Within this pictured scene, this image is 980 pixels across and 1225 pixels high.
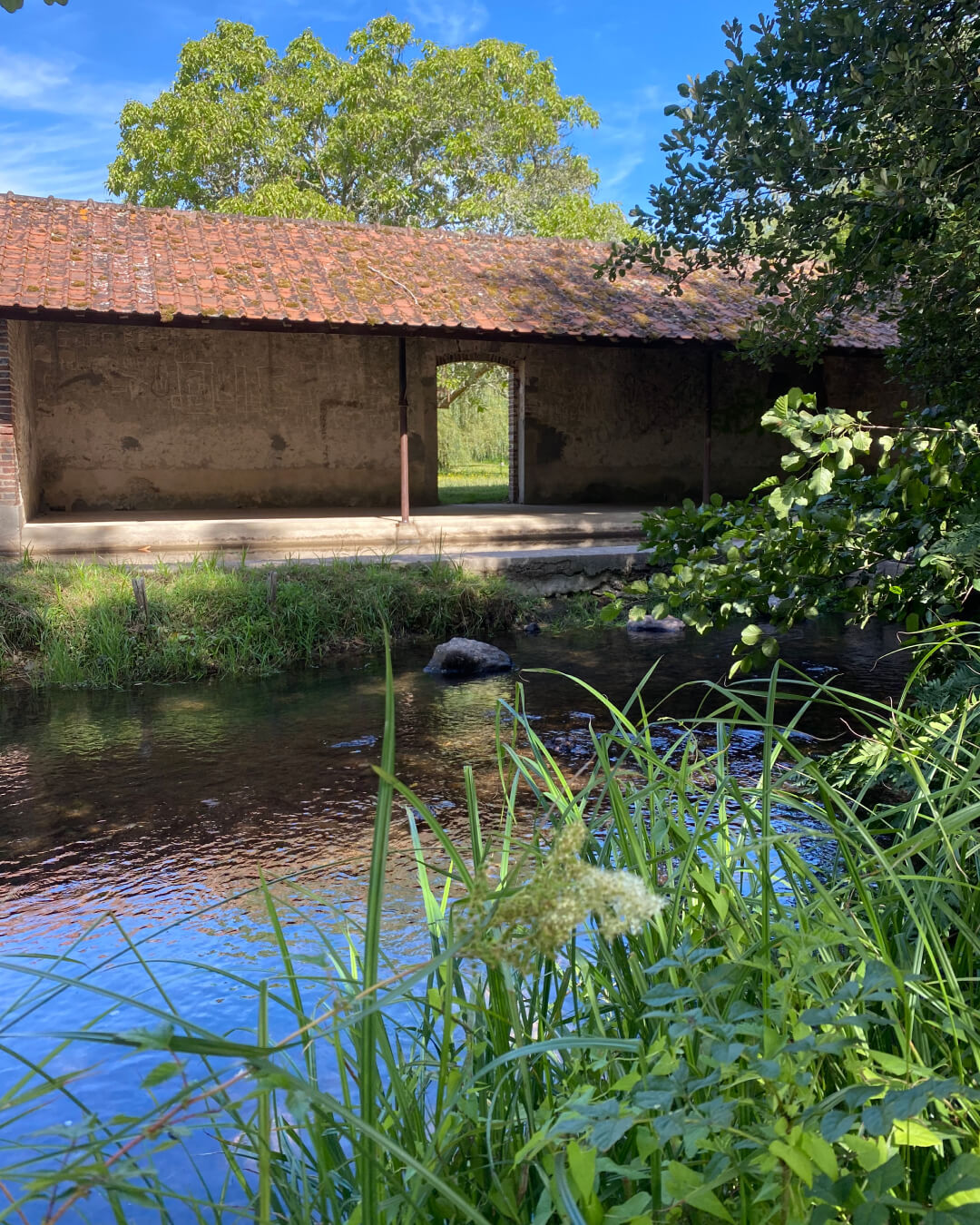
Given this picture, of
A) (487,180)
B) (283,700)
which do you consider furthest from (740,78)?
(487,180)

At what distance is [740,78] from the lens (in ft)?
18.0

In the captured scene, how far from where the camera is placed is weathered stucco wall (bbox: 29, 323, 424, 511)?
13117 millimetres

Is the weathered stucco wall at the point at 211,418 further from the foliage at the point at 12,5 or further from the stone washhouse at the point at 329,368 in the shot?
the foliage at the point at 12,5

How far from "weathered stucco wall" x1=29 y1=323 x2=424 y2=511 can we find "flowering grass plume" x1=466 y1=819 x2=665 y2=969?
13307mm

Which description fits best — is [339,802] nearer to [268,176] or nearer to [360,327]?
[360,327]

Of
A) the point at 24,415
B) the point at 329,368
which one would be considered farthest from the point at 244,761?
the point at 329,368

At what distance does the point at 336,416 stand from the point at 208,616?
6.34 meters

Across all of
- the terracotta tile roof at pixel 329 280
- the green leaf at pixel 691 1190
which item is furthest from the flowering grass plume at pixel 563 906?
the terracotta tile roof at pixel 329 280

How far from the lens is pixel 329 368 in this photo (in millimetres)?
A: 14055

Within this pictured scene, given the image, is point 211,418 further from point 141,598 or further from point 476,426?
point 476,426

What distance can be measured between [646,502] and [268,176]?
48.1ft

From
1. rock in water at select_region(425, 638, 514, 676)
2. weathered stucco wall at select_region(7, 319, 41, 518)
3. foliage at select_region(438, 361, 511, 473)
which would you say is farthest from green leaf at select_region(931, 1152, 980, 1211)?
foliage at select_region(438, 361, 511, 473)

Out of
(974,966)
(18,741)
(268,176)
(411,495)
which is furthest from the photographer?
(268,176)

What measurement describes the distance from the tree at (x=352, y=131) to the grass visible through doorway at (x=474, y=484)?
5740mm
